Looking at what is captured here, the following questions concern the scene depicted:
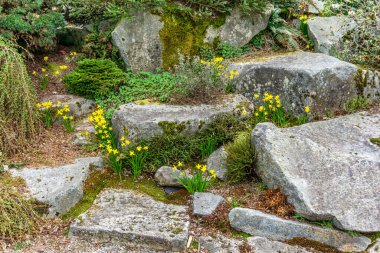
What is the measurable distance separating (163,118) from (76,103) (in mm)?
1700

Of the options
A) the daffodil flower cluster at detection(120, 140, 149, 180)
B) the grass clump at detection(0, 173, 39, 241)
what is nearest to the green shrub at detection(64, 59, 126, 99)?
the daffodil flower cluster at detection(120, 140, 149, 180)

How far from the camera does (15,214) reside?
4.41m

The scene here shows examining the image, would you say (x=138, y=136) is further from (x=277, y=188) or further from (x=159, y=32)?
(x=159, y=32)

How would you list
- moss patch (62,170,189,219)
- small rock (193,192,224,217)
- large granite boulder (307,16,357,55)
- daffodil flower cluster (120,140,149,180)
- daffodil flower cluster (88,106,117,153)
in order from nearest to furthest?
small rock (193,192,224,217)
moss patch (62,170,189,219)
daffodil flower cluster (120,140,149,180)
daffodil flower cluster (88,106,117,153)
large granite boulder (307,16,357,55)

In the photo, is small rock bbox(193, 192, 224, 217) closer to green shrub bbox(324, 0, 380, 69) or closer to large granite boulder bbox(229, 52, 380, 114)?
large granite boulder bbox(229, 52, 380, 114)

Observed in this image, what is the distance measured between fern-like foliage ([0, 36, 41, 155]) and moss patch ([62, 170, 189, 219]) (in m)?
1.14

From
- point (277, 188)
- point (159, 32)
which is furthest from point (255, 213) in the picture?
point (159, 32)

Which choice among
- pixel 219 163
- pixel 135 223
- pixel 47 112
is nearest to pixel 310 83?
pixel 219 163

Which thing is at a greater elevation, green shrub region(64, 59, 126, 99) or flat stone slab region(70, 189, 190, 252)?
green shrub region(64, 59, 126, 99)

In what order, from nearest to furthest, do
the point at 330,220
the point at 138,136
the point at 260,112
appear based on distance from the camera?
1. the point at 330,220
2. the point at 138,136
3. the point at 260,112

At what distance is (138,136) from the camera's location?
560cm

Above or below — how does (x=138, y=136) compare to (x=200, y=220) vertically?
above

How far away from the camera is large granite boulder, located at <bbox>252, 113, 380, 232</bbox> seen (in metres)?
4.43

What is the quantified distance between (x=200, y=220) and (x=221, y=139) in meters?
1.41
